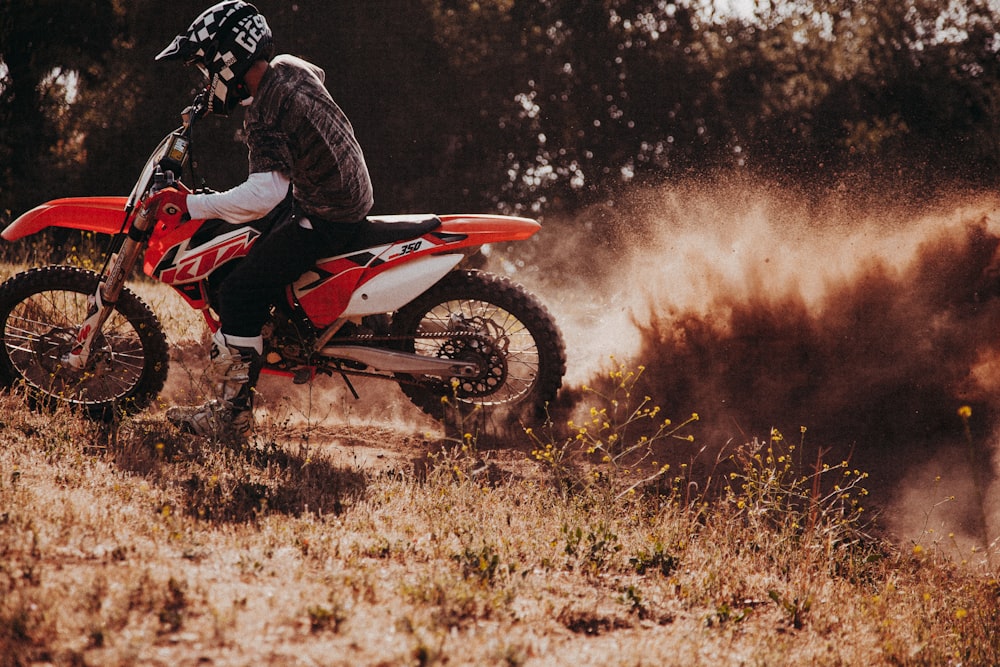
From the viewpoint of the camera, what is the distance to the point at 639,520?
4449 mm

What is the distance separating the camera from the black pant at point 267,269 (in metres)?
4.83

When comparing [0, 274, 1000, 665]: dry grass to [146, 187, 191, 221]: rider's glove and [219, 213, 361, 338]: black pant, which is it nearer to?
[219, 213, 361, 338]: black pant

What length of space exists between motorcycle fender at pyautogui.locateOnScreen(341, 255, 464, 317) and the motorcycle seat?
165 millimetres

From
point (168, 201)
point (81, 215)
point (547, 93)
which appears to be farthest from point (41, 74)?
point (168, 201)

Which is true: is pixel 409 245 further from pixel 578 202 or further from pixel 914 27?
pixel 914 27

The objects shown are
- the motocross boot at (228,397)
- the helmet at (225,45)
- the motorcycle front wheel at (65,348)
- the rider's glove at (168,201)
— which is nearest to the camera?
the helmet at (225,45)

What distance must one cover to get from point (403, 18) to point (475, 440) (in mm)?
12331

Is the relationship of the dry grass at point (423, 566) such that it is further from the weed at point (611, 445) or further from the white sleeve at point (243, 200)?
the white sleeve at point (243, 200)

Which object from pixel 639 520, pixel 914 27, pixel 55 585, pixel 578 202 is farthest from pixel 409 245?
pixel 914 27

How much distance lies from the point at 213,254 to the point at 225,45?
1.14 meters

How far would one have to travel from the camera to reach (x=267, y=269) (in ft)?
15.8

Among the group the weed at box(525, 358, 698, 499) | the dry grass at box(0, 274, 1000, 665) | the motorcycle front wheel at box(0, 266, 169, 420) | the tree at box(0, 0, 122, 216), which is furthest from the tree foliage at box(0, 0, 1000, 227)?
the dry grass at box(0, 274, 1000, 665)

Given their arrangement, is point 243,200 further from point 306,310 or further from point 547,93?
point 547,93

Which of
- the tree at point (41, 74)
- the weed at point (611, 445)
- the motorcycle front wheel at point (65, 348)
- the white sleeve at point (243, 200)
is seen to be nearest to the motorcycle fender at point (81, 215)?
the motorcycle front wheel at point (65, 348)
